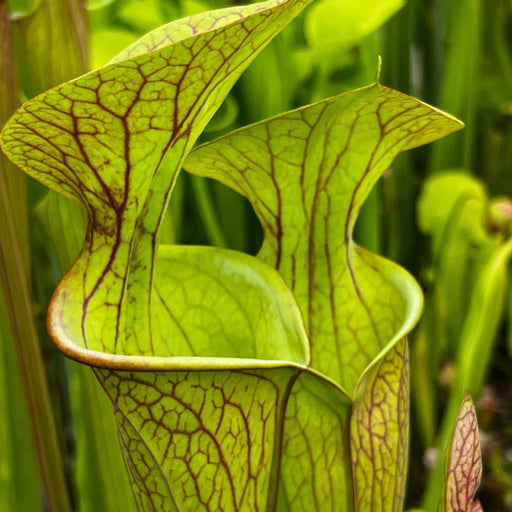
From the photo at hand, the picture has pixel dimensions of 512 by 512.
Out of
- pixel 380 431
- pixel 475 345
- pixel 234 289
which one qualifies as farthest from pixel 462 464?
pixel 475 345

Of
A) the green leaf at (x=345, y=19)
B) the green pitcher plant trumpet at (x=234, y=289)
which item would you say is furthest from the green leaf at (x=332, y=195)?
the green leaf at (x=345, y=19)

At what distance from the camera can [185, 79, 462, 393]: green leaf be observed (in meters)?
0.40

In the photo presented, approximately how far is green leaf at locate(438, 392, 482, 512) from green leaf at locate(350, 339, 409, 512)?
2.0 inches

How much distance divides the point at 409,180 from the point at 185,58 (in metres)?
0.77

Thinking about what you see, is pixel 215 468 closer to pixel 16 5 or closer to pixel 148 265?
pixel 148 265

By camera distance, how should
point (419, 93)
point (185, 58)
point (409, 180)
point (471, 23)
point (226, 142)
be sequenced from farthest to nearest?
point (419, 93) → point (409, 180) → point (471, 23) → point (226, 142) → point (185, 58)

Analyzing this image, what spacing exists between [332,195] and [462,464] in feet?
0.60

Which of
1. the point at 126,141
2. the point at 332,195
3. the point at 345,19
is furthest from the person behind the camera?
the point at 345,19

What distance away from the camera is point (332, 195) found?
17.3 inches

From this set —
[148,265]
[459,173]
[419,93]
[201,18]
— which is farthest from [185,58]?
[419,93]

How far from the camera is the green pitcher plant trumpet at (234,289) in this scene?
30 centimetres

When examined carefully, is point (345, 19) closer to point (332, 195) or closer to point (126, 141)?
point (332, 195)

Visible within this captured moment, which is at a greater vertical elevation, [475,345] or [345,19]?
[345,19]

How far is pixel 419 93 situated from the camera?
113 centimetres
